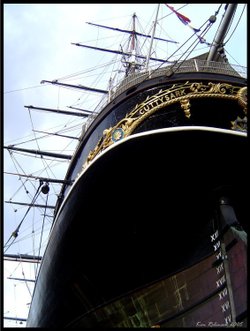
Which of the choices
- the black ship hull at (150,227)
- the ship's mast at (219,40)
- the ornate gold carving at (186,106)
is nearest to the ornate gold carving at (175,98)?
the ornate gold carving at (186,106)

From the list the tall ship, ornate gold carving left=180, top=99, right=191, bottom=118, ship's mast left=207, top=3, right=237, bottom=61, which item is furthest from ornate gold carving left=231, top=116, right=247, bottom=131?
ship's mast left=207, top=3, right=237, bottom=61

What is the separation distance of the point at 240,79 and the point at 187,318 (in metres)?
3.31

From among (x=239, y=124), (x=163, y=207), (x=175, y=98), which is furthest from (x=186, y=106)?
(x=163, y=207)

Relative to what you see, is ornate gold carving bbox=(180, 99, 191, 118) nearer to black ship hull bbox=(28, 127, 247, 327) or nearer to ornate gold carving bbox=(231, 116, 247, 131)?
black ship hull bbox=(28, 127, 247, 327)

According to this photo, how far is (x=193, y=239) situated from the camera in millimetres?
6586

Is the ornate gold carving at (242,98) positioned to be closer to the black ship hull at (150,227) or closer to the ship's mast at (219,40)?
the black ship hull at (150,227)

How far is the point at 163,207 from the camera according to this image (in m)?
6.55

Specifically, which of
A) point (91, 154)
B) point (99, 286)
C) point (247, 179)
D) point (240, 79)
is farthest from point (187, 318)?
point (240, 79)

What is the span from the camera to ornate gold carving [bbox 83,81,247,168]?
6246 mm

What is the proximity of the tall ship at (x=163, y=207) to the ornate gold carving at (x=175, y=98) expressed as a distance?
1 cm

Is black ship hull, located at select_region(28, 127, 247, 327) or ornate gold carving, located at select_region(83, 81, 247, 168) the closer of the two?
black ship hull, located at select_region(28, 127, 247, 327)

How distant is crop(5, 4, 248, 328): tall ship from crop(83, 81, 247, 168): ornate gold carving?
0.01 metres

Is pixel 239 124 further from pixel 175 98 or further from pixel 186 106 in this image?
pixel 175 98

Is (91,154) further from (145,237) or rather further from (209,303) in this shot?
(209,303)
